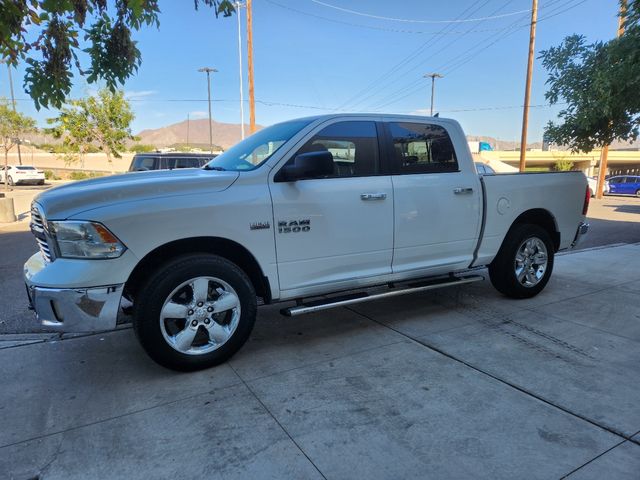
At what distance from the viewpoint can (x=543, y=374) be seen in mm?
3545

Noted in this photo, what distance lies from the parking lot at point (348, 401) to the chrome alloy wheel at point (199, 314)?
0.27m

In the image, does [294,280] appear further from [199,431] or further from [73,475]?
[73,475]

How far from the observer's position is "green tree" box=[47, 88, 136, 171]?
3584 centimetres

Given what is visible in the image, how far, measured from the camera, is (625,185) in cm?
3244

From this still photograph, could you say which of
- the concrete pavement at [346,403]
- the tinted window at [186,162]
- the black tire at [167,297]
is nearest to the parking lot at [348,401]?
the concrete pavement at [346,403]

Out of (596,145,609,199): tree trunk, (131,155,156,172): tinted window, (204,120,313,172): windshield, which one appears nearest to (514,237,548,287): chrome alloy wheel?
(204,120,313,172): windshield

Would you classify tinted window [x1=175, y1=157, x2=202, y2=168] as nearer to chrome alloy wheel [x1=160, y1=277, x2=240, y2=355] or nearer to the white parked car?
chrome alloy wheel [x1=160, y1=277, x2=240, y2=355]

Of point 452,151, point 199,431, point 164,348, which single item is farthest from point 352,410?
point 452,151

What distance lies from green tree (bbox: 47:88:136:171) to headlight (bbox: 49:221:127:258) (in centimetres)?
3678

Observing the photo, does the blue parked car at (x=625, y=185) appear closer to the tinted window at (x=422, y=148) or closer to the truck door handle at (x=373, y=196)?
the tinted window at (x=422, y=148)

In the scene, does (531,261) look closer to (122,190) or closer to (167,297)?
(167,297)

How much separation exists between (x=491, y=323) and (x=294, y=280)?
2209mm

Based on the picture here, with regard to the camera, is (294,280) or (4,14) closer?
(4,14)

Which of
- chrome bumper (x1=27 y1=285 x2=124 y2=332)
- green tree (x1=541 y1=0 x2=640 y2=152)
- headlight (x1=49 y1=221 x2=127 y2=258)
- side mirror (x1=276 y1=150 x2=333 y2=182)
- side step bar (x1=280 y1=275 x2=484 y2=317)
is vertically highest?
green tree (x1=541 y1=0 x2=640 y2=152)
